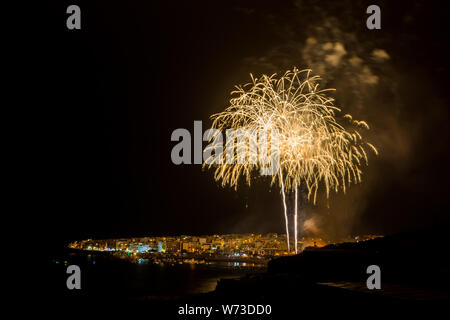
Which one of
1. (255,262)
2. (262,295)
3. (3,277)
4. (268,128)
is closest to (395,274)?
(262,295)

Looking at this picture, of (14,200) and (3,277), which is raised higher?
(14,200)

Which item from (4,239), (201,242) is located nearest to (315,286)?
(4,239)

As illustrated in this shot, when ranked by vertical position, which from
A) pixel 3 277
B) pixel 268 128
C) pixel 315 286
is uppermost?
pixel 268 128

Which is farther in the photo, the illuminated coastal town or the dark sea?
the illuminated coastal town

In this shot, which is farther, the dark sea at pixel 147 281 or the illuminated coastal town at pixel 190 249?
the illuminated coastal town at pixel 190 249

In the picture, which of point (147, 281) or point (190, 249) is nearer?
point (147, 281)
